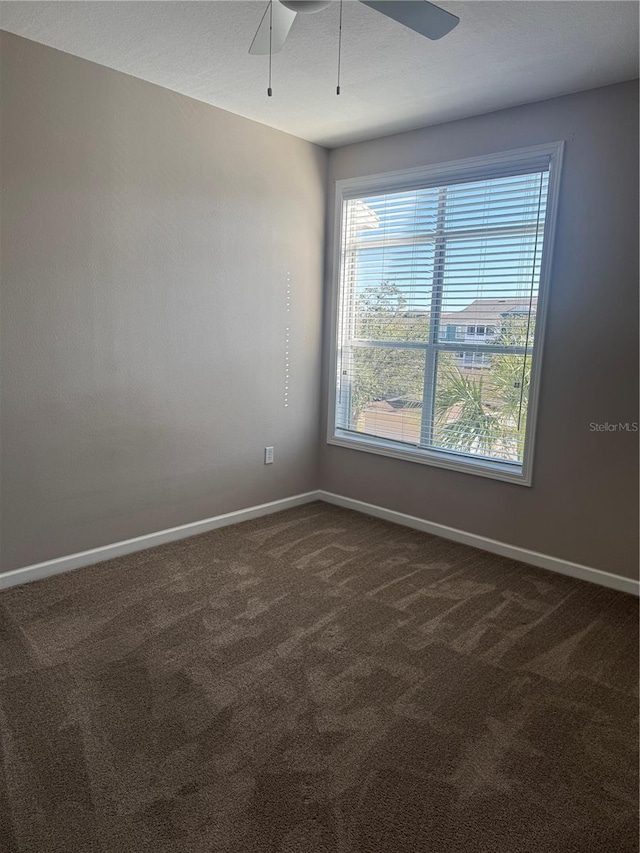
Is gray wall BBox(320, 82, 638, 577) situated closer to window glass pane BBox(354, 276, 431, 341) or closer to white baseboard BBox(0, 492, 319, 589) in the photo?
window glass pane BBox(354, 276, 431, 341)

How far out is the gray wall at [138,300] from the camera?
2.82 m

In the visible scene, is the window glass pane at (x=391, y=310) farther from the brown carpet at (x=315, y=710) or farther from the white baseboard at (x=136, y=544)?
the brown carpet at (x=315, y=710)

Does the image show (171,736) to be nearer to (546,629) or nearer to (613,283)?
(546,629)

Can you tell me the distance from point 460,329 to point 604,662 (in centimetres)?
200

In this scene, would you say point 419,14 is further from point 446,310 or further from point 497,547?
point 497,547

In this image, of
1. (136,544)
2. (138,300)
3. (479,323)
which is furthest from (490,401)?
(136,544)

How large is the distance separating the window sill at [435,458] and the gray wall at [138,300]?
448 millimetres

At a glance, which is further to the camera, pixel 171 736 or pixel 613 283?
pixel 613 283

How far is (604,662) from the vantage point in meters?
2.46

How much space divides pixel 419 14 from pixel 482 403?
7.24 feet

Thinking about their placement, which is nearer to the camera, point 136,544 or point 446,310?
point 136,544

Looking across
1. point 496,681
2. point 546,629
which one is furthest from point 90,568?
point 546,629

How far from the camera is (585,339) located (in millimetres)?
3121

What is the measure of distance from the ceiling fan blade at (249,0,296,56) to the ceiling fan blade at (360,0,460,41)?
0.31 metres
